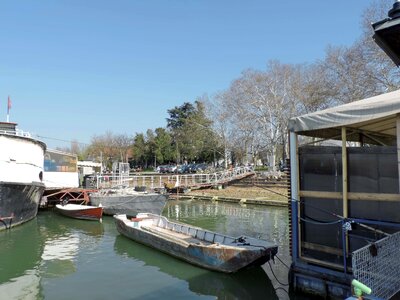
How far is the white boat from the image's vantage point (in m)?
17.2

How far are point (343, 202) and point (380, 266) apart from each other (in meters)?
1.75

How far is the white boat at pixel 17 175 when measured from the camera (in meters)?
17.2

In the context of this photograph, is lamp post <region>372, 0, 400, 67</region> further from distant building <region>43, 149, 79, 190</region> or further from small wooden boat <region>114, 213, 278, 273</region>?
distant building <region>43, 149, 79, 190</region>

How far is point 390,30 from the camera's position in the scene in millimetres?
5707

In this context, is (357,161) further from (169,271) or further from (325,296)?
(169,271)

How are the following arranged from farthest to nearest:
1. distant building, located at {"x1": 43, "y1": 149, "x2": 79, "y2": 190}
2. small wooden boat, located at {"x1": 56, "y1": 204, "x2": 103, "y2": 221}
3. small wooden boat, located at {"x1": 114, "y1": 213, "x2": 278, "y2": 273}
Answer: distant building, located at {"x1": 43, "y1": 149, "x2": 79, "y2": 190} < small wooden boat, located at {"x1": 56, "y1": 204, "x2": 103, "y2": 221} < small wooden boat, located at {"x1": 114, "y1": 213, "x2": 278, "y2": 273}

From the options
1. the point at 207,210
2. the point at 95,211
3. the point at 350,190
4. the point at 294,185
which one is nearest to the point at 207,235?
the point at 294,185

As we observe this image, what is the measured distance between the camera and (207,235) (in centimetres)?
1244

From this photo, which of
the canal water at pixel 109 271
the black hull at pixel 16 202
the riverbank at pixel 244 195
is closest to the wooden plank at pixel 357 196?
the canal water at pixel 109 271

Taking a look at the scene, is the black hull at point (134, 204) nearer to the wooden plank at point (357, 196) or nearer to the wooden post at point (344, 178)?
the wooden plank at point (357, 196)

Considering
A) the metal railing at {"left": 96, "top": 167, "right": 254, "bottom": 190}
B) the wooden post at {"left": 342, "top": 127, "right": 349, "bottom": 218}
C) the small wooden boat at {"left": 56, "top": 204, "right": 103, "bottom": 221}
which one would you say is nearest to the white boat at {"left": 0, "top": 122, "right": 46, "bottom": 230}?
the small wooden boat at {"left": 56, "top": 204, "right": 103, "bottom": 221}

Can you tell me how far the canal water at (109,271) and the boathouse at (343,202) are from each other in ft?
3.73

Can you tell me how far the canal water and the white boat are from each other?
0.91 metres

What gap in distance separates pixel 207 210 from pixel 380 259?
20873mm
